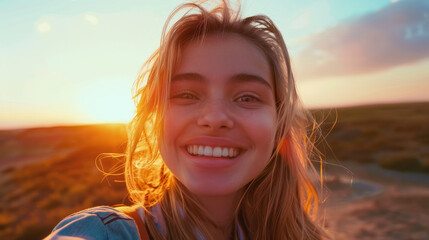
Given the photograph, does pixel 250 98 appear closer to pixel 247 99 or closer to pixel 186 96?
pixel 247 99

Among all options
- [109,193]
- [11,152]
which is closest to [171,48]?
[109,193]

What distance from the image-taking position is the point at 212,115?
1683 mm

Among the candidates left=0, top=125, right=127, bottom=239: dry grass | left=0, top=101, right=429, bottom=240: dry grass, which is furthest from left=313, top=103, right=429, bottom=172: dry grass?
left=0, top=125, right=127, bottom=239: dry grass

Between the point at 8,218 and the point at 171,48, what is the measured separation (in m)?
11.4

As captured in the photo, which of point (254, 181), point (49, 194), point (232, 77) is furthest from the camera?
point (49, 194)

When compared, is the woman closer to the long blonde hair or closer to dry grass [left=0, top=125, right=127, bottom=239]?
the long blonde hair

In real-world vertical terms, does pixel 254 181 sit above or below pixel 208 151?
below

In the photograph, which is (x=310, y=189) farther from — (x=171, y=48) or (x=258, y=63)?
(x=171, y=48)

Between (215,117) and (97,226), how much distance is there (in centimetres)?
77

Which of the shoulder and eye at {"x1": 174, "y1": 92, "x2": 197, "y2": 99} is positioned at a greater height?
eye at {"x1": 174, "y1": 92, "x2": 197, "y2": 99}

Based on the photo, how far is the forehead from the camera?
1.79m

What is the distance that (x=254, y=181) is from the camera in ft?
8.00

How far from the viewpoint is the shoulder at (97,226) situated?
1.37 m

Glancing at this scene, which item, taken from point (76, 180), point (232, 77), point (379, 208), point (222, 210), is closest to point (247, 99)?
point (232, 77)
